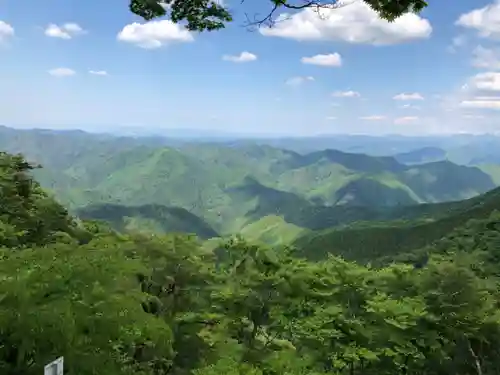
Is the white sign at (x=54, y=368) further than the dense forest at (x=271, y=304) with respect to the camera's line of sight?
No

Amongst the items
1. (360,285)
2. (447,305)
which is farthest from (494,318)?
(360,285)

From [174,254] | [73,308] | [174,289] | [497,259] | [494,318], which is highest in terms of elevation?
[73,308]

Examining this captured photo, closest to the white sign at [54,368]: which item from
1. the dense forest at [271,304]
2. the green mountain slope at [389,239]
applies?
the dense forest at [271,304]

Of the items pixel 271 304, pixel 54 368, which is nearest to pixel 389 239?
pixel 271 304

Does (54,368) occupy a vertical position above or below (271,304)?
above

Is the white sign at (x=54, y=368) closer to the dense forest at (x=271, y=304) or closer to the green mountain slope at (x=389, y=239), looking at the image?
the dense forest at (x=271, y=304)

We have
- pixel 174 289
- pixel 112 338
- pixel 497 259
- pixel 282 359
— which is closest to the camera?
pixel 112 338

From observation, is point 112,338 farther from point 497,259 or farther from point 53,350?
point 497,259

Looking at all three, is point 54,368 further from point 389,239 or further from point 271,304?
point 389,239

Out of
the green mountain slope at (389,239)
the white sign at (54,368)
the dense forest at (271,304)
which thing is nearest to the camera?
the white sign at (54,368)

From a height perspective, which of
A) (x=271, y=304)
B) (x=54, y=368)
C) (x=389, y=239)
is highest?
(x=54, y=368)

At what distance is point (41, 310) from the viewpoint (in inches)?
342

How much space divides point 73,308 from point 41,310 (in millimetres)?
644

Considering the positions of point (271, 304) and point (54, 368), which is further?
point (271, 304)
